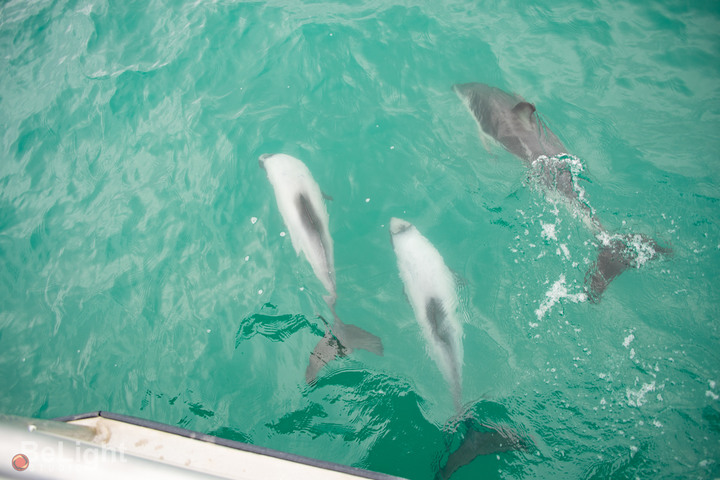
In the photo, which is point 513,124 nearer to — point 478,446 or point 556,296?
point 556,296

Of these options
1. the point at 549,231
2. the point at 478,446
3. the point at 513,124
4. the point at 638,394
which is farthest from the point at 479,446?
the point at 513,124

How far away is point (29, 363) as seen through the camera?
271 inches

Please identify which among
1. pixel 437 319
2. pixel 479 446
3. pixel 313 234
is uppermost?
pixel 313 234

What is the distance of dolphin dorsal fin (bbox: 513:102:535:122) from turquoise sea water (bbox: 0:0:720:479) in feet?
2.54

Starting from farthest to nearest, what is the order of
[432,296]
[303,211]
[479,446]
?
[303,211] < [432,296] < [479,446]

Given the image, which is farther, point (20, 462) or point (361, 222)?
point (361, 222)

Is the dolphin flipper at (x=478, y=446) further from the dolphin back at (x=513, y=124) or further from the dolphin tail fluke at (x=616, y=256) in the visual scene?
the dolphin back at (x=513, y=124)

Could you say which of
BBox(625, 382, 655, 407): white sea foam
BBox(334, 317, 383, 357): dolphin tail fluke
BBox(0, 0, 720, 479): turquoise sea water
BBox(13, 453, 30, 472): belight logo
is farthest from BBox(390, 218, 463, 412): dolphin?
BBox(13, 453, 30, 472): belight logo

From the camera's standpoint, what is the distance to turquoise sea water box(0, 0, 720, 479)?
546 cm

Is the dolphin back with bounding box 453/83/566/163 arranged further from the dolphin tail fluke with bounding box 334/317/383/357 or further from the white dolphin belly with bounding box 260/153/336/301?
the dolphin tail fluke with bounding box 334/317/383/357

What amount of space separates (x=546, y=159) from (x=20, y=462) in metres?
7.20

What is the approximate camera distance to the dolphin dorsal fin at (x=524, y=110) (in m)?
6.91

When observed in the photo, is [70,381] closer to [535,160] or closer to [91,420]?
[91,420]

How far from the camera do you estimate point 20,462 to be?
9.36ft
